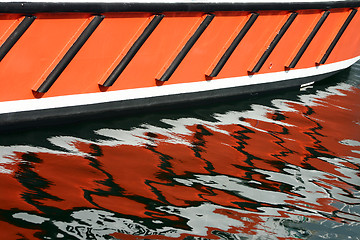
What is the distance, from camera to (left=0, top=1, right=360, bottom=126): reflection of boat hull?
4812mm

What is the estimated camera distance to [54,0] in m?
4.63

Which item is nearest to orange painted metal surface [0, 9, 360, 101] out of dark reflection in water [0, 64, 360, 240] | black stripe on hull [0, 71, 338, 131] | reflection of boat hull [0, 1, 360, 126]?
reflection of boat hull [0, 1, 360, 126]

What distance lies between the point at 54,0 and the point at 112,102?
49.6 inches

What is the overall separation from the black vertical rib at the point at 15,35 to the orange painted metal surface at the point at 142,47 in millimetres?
39

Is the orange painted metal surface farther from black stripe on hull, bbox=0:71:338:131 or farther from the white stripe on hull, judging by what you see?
black stripe on hull, bbox=0:71:338:131

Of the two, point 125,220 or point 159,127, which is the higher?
point 159,127

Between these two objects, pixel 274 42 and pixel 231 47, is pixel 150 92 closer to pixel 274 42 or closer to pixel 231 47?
pixel 231 47

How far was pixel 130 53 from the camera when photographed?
543cm

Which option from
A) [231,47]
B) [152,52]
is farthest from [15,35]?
[231,47]

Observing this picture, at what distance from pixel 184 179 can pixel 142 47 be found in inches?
60.3

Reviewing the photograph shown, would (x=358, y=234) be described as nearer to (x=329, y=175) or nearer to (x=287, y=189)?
(x=287, y=189)

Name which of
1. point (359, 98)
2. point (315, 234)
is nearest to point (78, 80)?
point (315, 234)

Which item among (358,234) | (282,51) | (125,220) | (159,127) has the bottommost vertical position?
(358,234)

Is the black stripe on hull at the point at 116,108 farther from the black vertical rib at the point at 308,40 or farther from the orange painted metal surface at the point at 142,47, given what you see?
the black vertical rib at the point at 308,40
